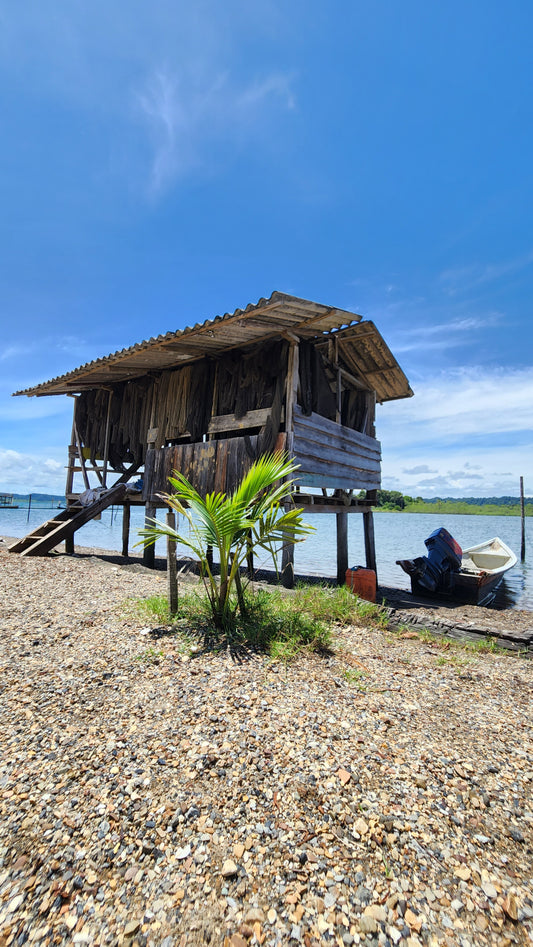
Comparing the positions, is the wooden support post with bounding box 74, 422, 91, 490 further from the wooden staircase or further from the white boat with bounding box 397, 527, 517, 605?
the white boat with bounding box 397, 527, 517, 605

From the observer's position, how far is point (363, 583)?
8.96m

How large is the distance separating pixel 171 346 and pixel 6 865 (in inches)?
348

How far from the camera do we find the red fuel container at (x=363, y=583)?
8938mm

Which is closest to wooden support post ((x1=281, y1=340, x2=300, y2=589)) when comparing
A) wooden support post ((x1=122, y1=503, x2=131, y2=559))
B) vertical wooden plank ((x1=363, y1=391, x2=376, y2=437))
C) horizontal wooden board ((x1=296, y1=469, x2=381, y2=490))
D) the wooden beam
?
the wooden beam

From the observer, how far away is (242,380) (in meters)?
9.88

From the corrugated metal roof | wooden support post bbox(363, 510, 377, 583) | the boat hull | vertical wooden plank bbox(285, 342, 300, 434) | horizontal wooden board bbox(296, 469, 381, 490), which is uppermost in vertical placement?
the corrugated metal roof

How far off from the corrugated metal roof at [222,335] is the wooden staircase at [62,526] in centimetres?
338

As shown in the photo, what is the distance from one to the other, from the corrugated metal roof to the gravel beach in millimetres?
5940

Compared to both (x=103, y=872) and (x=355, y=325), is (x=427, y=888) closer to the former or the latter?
(x=103, y=872)

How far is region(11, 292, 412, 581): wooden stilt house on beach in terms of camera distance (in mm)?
8805

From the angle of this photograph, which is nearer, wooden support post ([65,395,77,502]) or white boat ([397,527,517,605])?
white boat ([397,527,517,605])

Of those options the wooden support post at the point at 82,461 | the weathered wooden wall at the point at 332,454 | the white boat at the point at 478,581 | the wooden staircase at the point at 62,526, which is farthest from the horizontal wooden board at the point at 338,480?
the wooden support post at the point at 82,461

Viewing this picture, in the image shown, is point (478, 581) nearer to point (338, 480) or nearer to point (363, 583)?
point (363, 583)

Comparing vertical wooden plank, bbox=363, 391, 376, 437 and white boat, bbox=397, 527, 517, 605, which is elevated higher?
vertical wooden plank, bbox=363, 391, 376, 437
